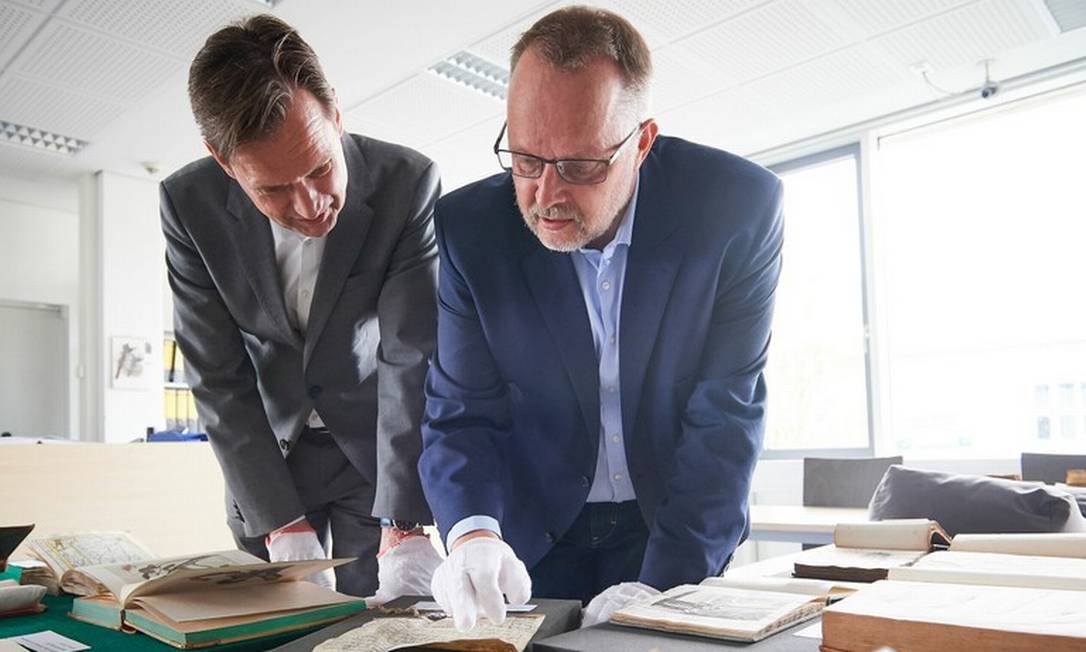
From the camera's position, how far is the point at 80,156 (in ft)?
18.3

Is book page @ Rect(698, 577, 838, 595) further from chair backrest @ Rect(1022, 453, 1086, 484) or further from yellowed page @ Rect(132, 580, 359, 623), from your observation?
chair backrest @ Rect(1022, 453, 1086, 484)

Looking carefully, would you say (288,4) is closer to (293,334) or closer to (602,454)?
(293,334)

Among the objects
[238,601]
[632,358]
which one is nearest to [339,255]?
[632,358]

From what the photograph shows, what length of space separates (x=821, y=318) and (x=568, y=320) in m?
4.70

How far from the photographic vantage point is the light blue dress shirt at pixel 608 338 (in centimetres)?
131

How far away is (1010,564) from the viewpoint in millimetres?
973

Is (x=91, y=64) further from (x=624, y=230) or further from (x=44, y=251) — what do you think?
(x=624, y=230)

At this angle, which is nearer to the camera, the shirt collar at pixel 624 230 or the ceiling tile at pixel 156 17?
the shirt collar at pixel 624 230

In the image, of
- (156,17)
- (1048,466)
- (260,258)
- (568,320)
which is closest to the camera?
(568,320)

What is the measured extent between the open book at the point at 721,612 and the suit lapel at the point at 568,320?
0.39 metres

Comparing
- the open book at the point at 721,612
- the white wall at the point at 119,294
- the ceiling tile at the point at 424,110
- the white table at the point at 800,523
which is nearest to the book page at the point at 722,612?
the open book at the point at 721,612

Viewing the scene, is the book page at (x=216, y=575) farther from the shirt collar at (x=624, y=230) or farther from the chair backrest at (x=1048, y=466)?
the chair backrest at (x=1048, y=466)

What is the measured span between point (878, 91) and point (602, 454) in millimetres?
4118

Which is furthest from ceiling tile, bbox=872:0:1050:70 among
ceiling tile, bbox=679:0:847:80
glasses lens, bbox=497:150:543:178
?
glasses lens, bbox=497:150:543:178
